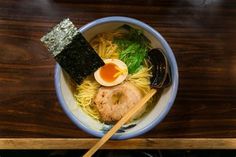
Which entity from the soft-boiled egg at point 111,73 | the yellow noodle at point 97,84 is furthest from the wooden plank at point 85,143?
the soft-boiled egg at point 111,73

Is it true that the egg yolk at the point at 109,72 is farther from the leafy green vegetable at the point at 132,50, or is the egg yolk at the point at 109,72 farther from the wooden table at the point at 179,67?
the wooden table at the point at 179,67

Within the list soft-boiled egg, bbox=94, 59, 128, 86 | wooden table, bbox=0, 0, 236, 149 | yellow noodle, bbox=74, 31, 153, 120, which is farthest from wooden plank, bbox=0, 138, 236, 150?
soft-boiled egg, bbox=94, 59, 128, 86

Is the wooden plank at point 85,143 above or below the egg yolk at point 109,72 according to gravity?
below

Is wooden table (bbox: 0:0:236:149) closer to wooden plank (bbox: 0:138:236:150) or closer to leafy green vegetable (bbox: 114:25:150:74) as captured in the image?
wooden plank (bbox: 0:138:236:150)

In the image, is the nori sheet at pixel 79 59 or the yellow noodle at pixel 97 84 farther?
the yellow noodle at pixel 97 84

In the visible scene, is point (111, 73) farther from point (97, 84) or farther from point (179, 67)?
point (179, 67)

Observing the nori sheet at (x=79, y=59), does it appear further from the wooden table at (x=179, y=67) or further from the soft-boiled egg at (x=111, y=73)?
the wooden table at (x=179, y=67)

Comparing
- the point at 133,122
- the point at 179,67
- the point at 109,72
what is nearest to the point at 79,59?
the point at 109,72
